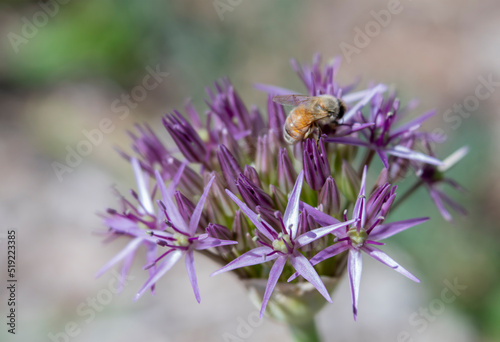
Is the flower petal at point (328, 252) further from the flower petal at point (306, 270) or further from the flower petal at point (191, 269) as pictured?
the flower petal at point (191, 269)

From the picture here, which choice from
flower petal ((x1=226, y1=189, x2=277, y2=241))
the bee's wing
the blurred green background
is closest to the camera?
flower petal ((x1=226, y1=189, x2=277, y2=241))

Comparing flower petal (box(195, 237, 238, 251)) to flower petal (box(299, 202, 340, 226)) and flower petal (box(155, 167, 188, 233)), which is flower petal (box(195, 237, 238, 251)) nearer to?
flower petal (box(155, 167, 188, 233))

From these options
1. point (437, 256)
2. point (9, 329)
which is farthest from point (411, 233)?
point (9, 329)

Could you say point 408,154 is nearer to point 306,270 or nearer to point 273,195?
point 273,195

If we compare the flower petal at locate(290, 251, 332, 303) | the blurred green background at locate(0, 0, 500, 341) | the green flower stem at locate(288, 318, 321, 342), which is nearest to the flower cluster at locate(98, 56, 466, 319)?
the flower petal at locate(290, 251, 332, 303)

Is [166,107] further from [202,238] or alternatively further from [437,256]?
[202,238]
